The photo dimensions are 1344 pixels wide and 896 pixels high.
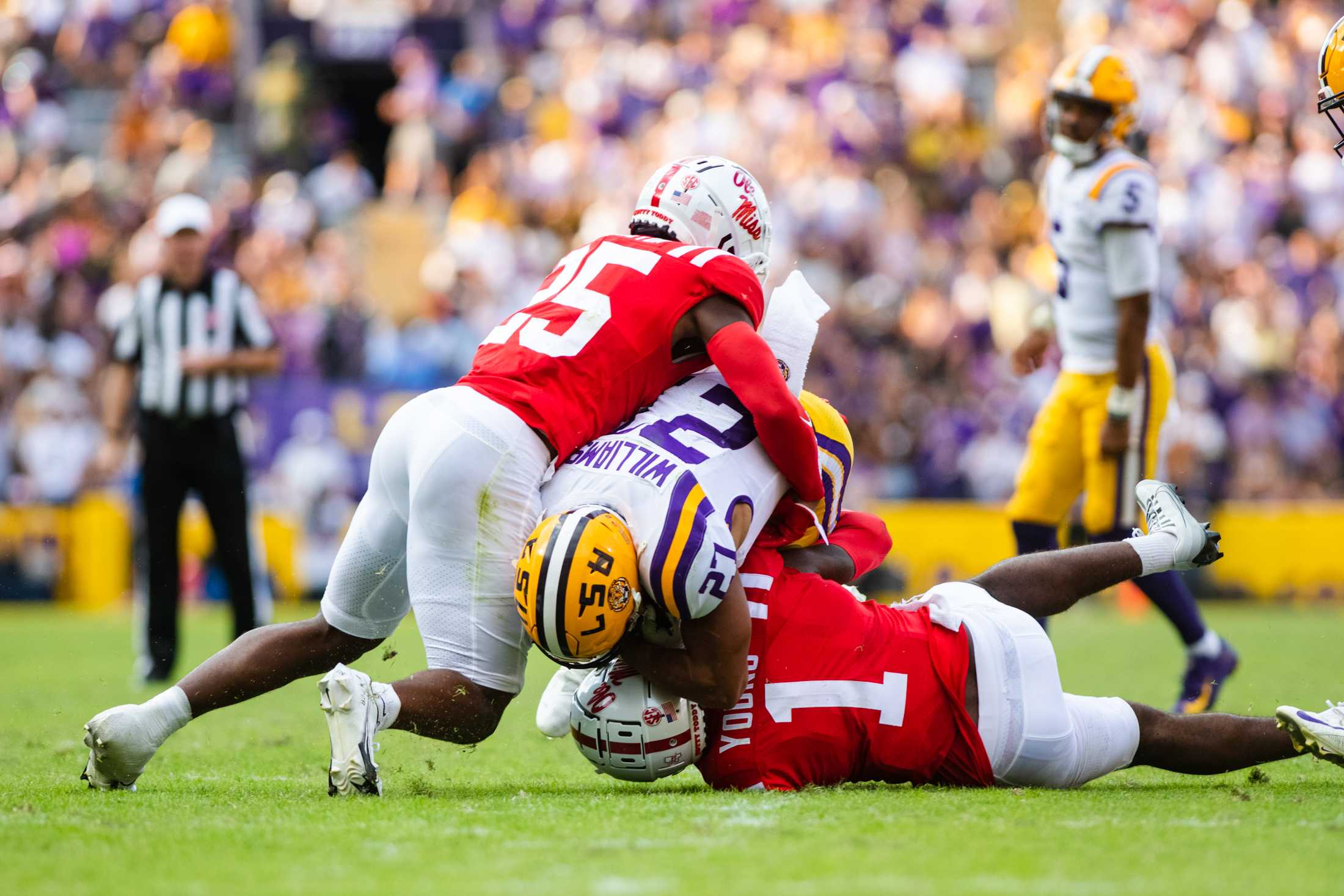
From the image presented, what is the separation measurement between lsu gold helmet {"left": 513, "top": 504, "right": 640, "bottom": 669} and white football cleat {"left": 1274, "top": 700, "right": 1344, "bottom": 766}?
1.68 metres

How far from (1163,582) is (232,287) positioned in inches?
178

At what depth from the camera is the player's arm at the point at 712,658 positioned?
12.2 ft

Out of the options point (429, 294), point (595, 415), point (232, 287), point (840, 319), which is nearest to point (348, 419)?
point (429, 294)

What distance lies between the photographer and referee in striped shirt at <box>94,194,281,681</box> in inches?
289

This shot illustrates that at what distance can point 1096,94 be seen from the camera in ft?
19.6

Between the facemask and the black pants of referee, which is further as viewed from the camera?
the black pants of referee

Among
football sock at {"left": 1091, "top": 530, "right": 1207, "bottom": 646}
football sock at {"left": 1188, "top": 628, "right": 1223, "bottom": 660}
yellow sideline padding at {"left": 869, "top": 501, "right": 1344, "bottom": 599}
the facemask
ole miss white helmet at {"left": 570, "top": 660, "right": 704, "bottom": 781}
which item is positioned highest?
the facemask

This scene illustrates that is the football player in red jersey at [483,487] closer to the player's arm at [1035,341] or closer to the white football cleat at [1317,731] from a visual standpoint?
the white football cleat at [1317,731]

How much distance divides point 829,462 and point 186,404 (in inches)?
161

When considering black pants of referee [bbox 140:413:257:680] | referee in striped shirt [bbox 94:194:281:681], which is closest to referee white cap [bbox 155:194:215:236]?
referee in striped shirt [bbox 94:194:281:681]

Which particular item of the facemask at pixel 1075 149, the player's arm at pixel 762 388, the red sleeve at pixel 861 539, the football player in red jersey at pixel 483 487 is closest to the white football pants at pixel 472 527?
the football player in red jersey at pixel 483 487

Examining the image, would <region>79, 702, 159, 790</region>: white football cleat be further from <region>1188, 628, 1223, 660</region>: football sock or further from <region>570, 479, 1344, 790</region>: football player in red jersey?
<region>1188, 628, 1223, 660</region>: football sock

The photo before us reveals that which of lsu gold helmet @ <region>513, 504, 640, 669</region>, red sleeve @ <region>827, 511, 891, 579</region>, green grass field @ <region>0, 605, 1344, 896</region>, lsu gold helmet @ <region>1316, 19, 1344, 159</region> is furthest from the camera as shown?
lsu gold helmet @ <region>1316, 19, 1344, 159</region>

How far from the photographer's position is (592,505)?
147 inches
